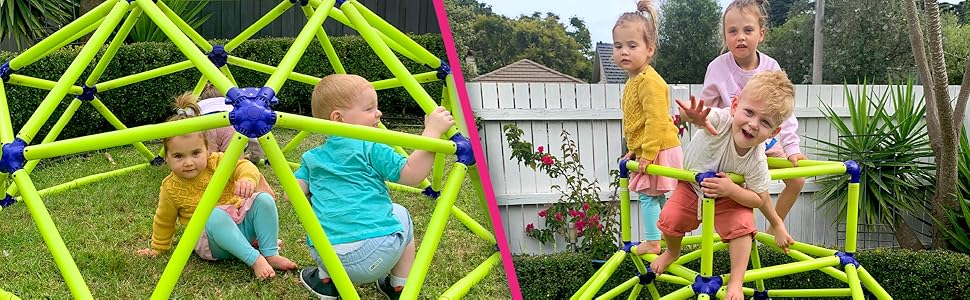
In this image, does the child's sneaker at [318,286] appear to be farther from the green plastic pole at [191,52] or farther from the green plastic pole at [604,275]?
the green plastic pole at [191,52]

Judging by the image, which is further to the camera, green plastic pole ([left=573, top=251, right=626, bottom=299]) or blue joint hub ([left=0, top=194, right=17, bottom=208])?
blue joint hub ([left=0, top=194, right=17, bottom=208])

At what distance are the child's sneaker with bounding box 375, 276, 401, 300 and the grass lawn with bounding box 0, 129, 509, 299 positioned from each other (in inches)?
1.3

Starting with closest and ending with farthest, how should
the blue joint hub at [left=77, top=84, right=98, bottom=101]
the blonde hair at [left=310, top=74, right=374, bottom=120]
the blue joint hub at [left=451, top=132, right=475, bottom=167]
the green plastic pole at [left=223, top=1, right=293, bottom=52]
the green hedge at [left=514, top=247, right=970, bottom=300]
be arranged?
the blue joint hub at [left=451, top=132, right=475, bottom=167] → the blonde hair at [left=310, top=74, right=374, bottom=120] → the green plastic pole at [left=223, top=1, right=293, bottom=52] → the blue joint hub at [left=77, top=84, right=98, bottom=101] → the green hedge at [left=514, top=247, right=970, bottom=300]

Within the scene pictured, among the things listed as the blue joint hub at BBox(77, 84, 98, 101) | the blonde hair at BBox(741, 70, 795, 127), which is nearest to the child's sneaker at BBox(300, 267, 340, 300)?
the blonde hair at BBox(741, 70, 795, 127)

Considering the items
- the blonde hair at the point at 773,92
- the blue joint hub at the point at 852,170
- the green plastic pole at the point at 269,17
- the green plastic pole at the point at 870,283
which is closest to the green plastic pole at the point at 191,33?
the green plastic pole at the point at 269,17

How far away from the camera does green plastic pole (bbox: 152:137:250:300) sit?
807mm

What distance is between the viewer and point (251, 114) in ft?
2.52

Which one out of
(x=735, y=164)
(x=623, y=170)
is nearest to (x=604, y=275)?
(x=623, y=170)

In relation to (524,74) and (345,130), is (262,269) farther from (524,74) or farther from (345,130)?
(345,130)

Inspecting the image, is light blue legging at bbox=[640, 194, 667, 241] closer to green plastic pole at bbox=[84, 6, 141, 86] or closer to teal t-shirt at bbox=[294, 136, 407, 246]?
teal t-shirt at bbox=[294, 136, 407, 246]

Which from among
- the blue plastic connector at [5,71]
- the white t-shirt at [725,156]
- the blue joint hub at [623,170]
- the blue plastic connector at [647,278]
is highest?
the blue plastic connector at [5,71]

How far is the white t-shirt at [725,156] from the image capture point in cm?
114

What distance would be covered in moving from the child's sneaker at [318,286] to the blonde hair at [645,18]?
64 cm

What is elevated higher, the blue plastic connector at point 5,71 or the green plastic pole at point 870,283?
the blue plastic connector at point 5,71
